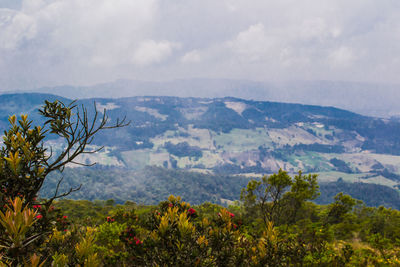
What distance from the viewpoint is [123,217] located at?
1126 cm

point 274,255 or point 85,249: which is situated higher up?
point 85,249

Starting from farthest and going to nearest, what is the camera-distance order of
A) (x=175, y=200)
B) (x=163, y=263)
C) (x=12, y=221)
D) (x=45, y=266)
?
(x=175, y=200) → (x=163, y=263) → (x=45, y=266) → (x=12, y=221)

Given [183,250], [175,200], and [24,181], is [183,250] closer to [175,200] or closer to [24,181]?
[175,200]

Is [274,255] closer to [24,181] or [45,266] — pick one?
[45,266]

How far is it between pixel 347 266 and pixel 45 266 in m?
7.92

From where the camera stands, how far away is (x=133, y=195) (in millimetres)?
194250

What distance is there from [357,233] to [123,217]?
1598 centimetres

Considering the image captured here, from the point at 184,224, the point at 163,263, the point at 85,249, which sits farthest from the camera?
the point at 163,263

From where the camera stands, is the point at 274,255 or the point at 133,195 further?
the point at 133,195

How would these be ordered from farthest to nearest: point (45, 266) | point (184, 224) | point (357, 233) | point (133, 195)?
point (133, 195), point (357, 233), point (184, 224), point (45, 266)

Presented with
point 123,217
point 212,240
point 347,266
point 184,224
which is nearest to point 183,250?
point 184,224

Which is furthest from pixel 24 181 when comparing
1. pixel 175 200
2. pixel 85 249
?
pixel 175 200

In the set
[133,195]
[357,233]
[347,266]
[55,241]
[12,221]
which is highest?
[12,221]

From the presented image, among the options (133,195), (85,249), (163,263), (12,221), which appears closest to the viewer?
(12,221)
